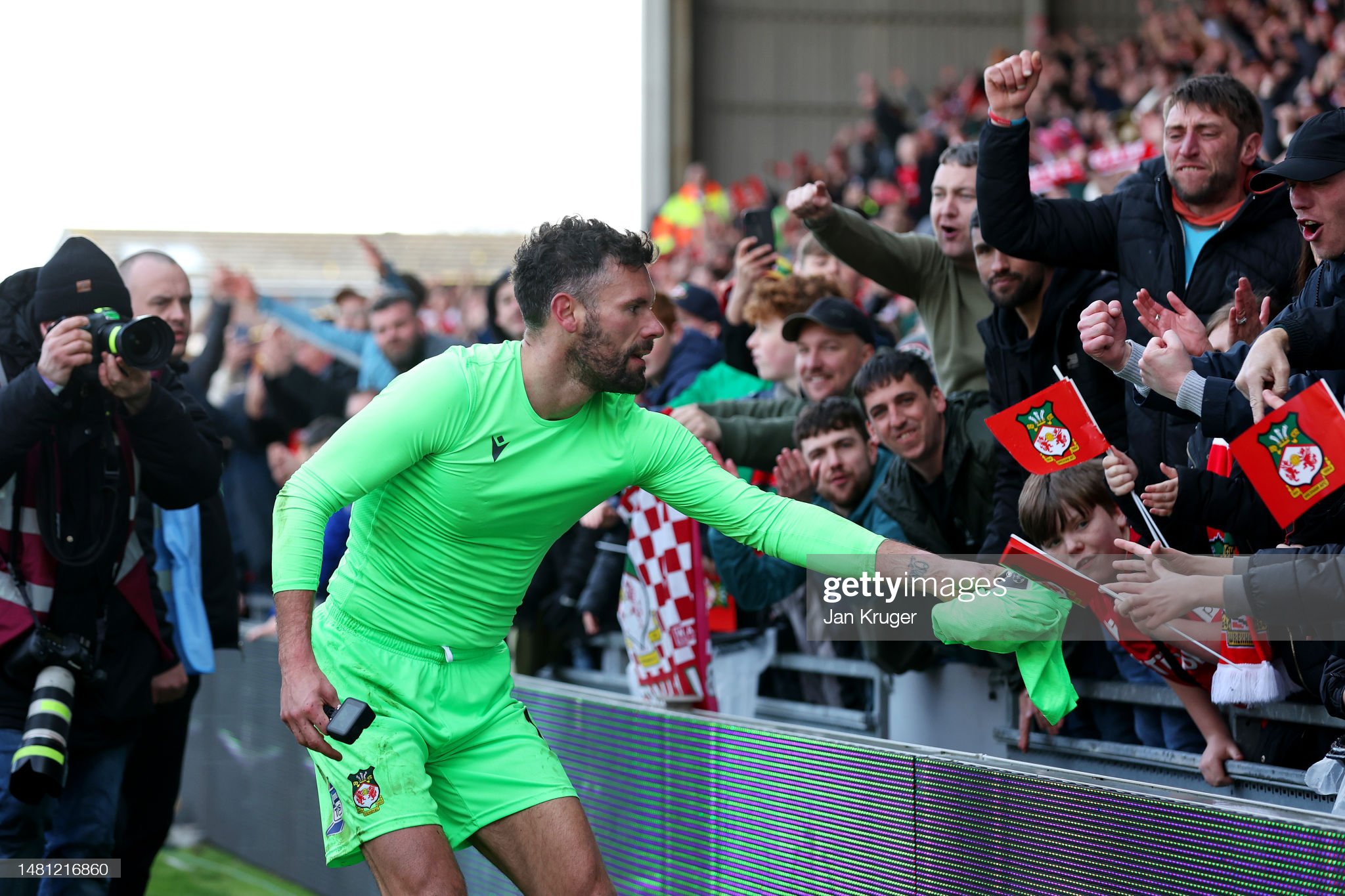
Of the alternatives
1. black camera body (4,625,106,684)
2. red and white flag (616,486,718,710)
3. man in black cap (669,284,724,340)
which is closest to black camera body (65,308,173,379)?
black camera body (4,625,106,684)

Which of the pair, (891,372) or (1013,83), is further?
(891,372)

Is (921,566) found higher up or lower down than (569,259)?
lower down

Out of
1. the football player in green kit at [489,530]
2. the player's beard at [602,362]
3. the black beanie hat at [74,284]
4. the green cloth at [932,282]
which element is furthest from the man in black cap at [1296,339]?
the black beanie hat at [74,284]

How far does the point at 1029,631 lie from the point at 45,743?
2763 millimetres

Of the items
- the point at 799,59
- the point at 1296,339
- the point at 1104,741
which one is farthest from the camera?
the point at 799,59

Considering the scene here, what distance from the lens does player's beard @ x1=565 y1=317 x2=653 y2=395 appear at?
349cm

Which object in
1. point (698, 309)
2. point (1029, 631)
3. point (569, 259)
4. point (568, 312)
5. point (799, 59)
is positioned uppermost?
point (799, 59)

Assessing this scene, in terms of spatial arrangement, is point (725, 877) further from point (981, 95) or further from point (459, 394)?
point (981, 95)

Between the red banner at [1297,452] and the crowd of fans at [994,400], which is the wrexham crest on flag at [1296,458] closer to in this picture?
the red banner at [1297,452]

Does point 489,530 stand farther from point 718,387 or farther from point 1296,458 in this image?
point 718,387

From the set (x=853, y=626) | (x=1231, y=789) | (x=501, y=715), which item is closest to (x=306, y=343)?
(x=853, y=626)

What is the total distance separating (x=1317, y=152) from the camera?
10.6 ft

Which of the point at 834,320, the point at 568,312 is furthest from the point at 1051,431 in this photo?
the point at 834,320

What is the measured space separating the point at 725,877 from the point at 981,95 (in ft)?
53.2
